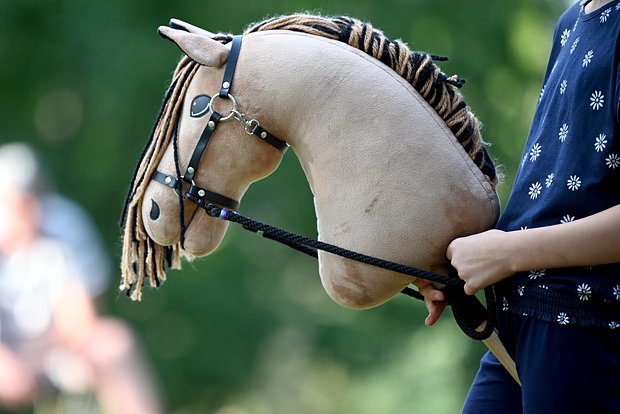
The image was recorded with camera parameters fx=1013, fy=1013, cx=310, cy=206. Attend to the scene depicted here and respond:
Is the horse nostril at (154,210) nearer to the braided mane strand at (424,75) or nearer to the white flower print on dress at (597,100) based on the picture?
the braided mane strand at (424,75)

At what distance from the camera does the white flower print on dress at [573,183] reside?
68.7 inches

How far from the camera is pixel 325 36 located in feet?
6.72

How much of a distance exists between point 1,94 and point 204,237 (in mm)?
6833

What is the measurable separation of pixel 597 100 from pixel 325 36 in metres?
0.57

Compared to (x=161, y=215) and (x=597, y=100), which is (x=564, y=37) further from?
(x=161, y=215)

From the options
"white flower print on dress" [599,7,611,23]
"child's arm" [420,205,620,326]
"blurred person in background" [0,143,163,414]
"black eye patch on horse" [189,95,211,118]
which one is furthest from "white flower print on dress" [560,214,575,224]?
"blurred person in background" [0,143,163,414]

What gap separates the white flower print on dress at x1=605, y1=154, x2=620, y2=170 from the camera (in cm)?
171

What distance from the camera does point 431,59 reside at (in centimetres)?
207

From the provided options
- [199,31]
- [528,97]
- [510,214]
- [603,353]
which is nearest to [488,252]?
[510,214]

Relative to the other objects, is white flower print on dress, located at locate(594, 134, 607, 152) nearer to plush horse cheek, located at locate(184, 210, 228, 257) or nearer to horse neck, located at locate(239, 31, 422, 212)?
horse neck, located at locate(239, 31, 422, 212)

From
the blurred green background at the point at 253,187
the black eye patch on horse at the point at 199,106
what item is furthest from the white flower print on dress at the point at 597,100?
the blurred green background at the point at 253,187

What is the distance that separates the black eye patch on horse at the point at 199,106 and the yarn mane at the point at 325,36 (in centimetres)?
6

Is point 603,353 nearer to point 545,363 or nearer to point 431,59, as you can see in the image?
point 545,363

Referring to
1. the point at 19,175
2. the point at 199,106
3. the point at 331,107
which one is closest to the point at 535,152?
the point at 331,107
